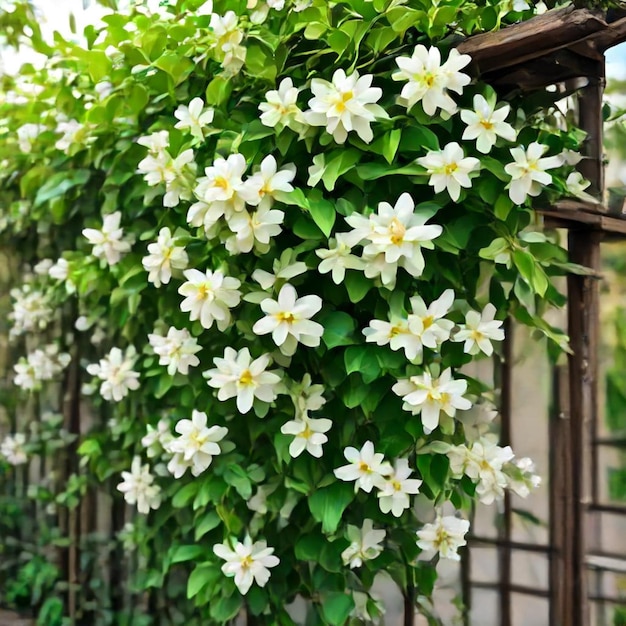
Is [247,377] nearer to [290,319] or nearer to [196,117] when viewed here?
[290,319]

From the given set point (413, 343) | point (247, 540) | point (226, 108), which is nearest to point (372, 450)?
point (413, 343)

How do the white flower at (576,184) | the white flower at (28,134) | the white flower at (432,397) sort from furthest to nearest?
the white flower at (28,134) → the white flower at (576,184) → the white flower at (432,397)

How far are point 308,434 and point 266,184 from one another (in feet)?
1.55

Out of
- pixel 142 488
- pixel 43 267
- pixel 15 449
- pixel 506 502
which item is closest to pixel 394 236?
pixel 506 502

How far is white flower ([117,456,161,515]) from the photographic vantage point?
1602 millimetres

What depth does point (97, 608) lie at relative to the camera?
6.31 ft

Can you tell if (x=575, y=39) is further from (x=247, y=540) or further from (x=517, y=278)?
(x=247, y=540)

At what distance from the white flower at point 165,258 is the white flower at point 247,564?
562mm

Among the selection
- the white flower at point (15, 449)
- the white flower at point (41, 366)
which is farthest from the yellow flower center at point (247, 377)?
the white flower at point (15, 449)

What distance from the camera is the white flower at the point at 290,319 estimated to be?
1.23 m

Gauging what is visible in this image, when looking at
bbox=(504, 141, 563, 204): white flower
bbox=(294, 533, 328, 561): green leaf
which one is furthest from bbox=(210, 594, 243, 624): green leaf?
bbox=(504, 141, 563, 204): white flower

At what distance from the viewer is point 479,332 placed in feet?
4.06

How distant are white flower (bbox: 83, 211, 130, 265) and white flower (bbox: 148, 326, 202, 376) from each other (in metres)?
0.28

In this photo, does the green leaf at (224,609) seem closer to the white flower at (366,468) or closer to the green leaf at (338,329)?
the white flower at (366,468)
